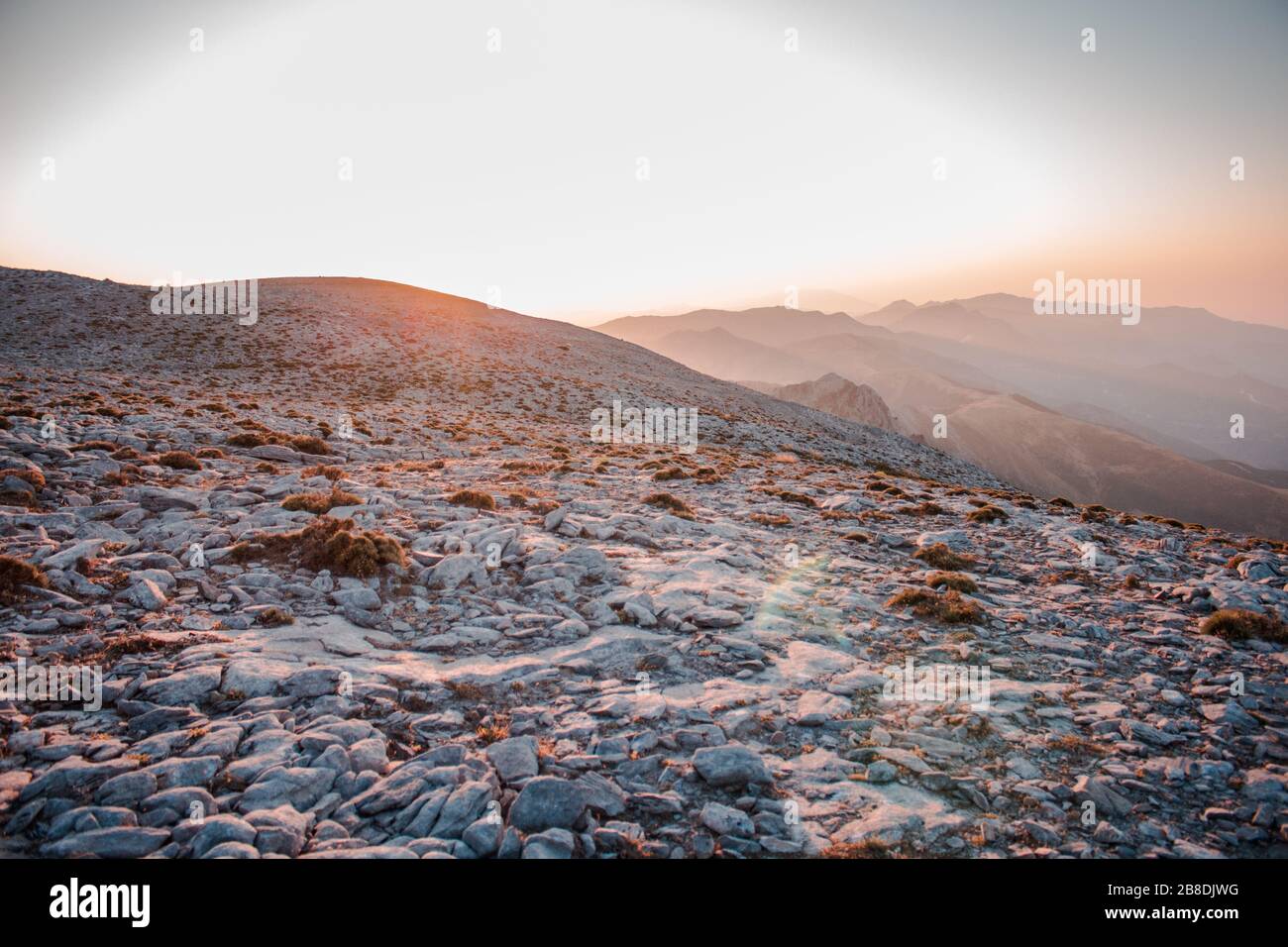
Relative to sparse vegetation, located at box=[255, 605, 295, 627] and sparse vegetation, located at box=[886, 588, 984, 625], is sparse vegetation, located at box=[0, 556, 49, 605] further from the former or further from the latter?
sparse vegetation, located at box=[886, 588, 984, 625]

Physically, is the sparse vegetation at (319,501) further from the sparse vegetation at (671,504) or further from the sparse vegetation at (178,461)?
the sparse vegetation at (671,504)

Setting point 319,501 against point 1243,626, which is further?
point 319,501

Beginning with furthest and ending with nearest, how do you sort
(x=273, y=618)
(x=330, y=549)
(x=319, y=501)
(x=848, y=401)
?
(x=848, y=401)
(x=319, y=501)
(x=330, y=549)
(x=273, y=618)

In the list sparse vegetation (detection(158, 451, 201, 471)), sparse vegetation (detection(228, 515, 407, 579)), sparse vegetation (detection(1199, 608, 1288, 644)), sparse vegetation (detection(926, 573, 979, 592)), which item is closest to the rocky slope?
sparse vegetation (detection(926, 573, 979, 592))

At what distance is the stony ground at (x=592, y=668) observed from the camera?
5020mm

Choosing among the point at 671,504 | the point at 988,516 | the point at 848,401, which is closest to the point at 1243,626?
the point at 988,516

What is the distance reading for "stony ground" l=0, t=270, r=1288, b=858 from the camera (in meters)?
5.02

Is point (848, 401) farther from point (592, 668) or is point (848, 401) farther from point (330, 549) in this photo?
point (592, 668)

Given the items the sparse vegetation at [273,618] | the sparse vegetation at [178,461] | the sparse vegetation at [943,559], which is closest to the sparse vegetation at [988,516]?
the sparse vegetation at [943,559]

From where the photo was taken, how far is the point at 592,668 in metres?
7.89

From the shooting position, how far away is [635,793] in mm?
5406

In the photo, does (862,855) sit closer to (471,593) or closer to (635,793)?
(635,793)

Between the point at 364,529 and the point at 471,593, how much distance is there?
3.07 m
